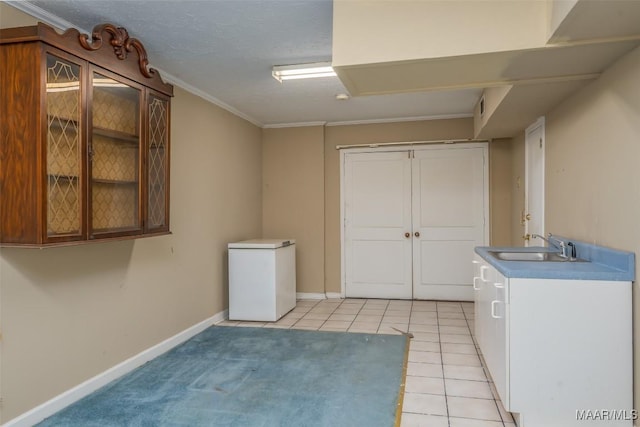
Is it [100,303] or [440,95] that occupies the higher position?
[440,95]

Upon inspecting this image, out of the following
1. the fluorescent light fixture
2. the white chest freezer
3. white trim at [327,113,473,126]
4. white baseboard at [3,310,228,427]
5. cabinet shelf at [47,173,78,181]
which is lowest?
white baseboard at [3,310,228,427]

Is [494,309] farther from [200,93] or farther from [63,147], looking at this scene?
[200,93]

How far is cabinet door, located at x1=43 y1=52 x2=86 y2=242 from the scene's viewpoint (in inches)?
84.5

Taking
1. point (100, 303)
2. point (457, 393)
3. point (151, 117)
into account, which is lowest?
point (457, 393)

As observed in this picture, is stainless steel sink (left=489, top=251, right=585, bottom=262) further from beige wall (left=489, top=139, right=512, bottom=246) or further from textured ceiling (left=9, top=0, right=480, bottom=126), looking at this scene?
beige wall (left=489, top=139, right=512, bottom=246)

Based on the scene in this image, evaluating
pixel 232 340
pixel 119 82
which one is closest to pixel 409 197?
pixel 232 340

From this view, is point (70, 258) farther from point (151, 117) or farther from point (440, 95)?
point (440, 95)

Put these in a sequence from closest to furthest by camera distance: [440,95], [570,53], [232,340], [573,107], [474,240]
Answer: [570,53]
[573,107]
[232,340]
[440,95]
[474,240]

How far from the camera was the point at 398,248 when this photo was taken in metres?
5.53

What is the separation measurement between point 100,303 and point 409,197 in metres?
3.86

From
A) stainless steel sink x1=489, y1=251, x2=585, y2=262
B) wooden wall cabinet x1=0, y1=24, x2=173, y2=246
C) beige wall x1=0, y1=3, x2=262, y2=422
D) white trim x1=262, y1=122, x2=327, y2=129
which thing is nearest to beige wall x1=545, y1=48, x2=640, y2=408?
stainless steel sink x1=489, y1=251, x2=585, y2=262

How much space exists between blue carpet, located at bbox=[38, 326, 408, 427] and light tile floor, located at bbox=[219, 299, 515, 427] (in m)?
0.15

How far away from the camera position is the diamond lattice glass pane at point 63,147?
215 cm

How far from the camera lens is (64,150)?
224cm
